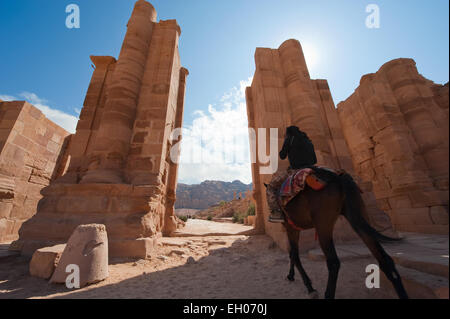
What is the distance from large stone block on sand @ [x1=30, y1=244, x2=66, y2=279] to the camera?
2.53 meters

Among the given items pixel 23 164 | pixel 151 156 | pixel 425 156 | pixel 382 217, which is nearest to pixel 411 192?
pixel 425 156

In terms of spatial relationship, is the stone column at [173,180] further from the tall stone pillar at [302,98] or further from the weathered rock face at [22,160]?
the weathered rock face at [22,160]

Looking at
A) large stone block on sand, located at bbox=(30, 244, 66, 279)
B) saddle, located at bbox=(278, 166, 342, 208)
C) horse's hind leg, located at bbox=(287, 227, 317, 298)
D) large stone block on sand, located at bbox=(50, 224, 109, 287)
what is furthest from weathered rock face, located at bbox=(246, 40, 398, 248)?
large stone block on sand, located at bbox=(30, 244, 66, 279)

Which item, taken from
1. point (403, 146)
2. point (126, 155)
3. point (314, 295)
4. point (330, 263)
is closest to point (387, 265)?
point (330, 263)

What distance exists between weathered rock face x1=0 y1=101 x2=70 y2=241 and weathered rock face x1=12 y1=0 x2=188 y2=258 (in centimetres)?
364

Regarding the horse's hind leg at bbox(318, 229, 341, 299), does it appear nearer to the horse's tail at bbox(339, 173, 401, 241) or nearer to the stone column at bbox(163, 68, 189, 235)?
the horse's tail at bbox(339, 173, 401, 241)

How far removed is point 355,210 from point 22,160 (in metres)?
10.6

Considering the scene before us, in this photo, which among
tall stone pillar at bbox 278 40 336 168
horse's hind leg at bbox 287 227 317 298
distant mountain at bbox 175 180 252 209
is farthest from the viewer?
distant mountain at bbox 175 180 252 209

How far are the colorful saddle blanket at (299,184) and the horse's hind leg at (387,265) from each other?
586 millimetres

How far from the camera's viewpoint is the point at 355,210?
5.59 feet
